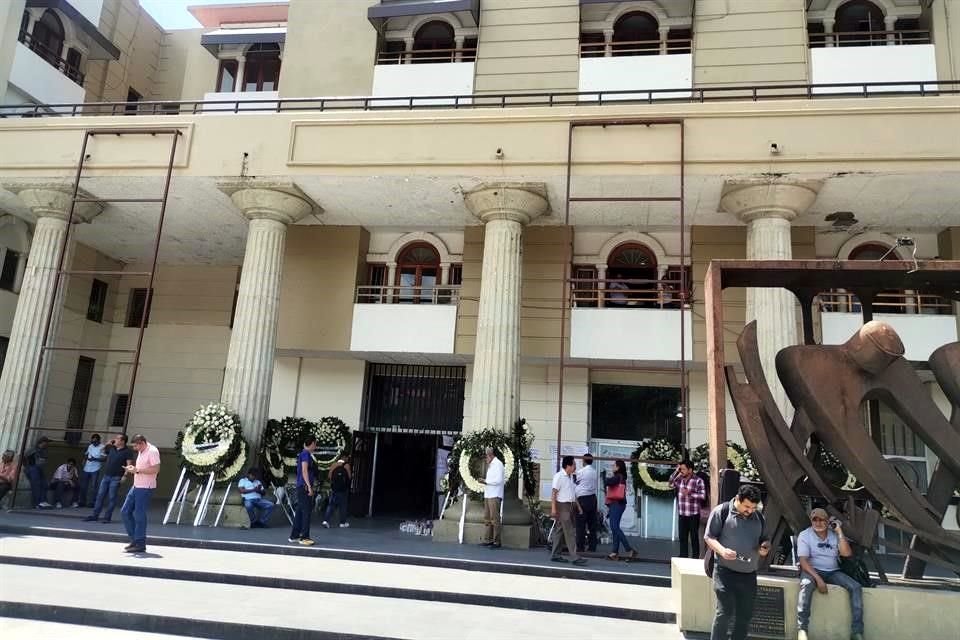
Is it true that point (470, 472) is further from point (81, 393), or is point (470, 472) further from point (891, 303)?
point (81, 393)

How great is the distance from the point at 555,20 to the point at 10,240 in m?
14.4

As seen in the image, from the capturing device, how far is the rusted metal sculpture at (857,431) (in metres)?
6.98

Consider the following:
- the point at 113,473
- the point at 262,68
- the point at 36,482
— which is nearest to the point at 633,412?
the point at 113,473


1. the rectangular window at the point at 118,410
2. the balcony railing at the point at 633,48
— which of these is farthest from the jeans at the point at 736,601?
the rectangular window at the point at 118,410

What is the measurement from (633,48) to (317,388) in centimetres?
1107

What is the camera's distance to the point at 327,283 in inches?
661

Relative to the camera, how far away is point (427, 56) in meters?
17.5

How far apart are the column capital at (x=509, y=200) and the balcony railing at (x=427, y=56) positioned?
4827 millimetres

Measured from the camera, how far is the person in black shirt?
1205 cm

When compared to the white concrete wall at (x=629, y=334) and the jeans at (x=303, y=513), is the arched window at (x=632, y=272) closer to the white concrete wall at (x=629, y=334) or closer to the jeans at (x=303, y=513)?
the white concrete wall at (x=629, y=334)

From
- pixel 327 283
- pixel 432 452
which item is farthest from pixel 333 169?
pixel 432 452

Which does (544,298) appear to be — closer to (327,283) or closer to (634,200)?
(634,200)

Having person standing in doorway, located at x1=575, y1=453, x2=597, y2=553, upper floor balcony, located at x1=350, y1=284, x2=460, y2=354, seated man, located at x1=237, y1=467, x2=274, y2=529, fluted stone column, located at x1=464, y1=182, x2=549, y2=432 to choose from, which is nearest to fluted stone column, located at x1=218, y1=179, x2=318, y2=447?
seated man, located at x1=237, y1=467, x2=274, y2=529

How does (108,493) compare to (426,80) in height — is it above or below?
below
